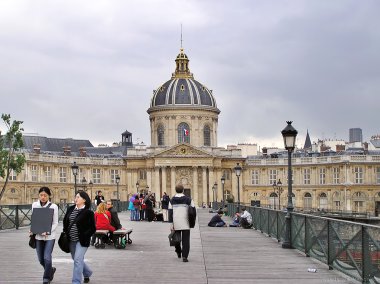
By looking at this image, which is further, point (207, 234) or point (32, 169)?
point (32, 169)

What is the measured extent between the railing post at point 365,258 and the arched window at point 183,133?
98445 mm

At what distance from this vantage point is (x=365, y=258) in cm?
1526

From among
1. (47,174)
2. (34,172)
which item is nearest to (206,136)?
(47,174)

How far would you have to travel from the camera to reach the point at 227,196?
115m

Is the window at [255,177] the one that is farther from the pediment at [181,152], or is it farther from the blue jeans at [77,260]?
the blue jeans at [77,260]

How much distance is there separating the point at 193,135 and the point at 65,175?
65.5ft

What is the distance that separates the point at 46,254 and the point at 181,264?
5063mm

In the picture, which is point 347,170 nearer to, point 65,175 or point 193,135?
point 193,135

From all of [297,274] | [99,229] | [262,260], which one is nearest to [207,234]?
[99,229]

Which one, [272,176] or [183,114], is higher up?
[183,114]

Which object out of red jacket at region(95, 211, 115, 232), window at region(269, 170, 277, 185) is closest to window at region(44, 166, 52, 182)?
window at region(269, 170, 277, 185)

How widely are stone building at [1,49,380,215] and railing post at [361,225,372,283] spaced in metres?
90.7

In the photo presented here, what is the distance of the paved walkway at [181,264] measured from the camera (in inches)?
661

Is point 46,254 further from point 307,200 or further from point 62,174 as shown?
point 307,200
